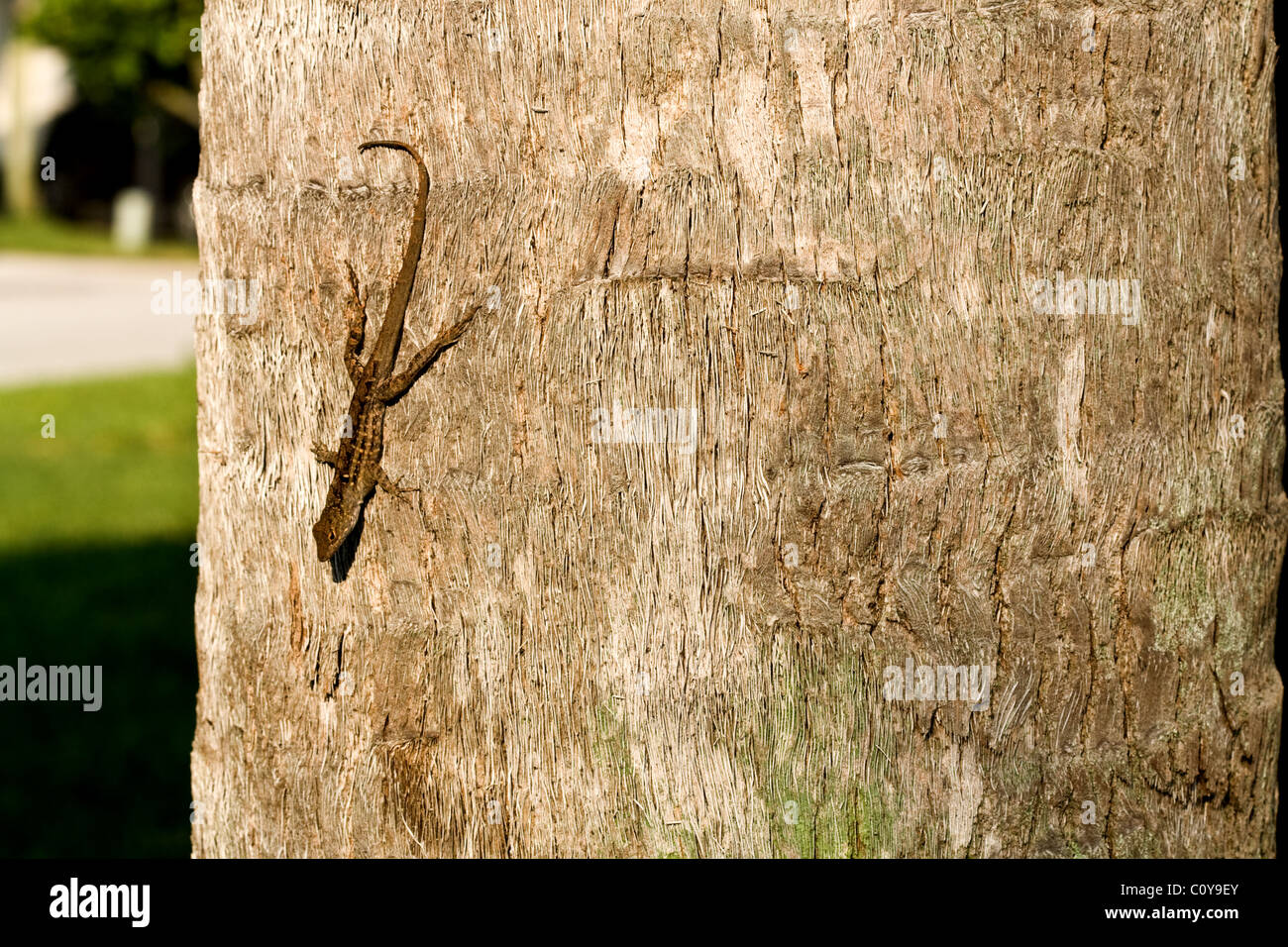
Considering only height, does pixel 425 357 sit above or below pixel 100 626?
above

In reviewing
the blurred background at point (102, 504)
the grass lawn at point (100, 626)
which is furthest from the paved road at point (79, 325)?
the grass lawn at point (100, 626)

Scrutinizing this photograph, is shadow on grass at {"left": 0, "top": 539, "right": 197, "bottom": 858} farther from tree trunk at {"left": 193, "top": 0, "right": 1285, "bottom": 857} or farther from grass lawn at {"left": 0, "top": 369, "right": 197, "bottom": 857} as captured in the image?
tree trunk at {"left": 193, "top": 0, "right": 1285, "bottom": 857}

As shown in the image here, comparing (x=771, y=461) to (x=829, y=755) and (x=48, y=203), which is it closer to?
(x=829, y=755)

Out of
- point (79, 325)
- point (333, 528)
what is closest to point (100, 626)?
point (333, 528)

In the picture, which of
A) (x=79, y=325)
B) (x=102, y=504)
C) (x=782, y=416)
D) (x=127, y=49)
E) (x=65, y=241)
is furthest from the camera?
(x=65, y=241)

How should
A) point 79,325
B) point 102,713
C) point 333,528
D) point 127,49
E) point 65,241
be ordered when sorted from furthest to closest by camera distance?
point 65,241 < point 127,49 < point 79,325 < point 102,713 < point 333,528

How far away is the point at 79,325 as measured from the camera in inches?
594

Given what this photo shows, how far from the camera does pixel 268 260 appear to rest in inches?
62.6

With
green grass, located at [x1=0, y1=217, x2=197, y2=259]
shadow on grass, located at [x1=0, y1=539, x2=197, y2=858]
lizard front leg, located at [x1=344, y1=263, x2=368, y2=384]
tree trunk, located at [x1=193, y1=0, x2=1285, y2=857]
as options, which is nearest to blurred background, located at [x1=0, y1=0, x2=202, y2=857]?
shadow on grass, located at [x1=0, y1=539, x2=197, y2=858]

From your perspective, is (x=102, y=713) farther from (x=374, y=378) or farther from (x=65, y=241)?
(x=65, y=241)

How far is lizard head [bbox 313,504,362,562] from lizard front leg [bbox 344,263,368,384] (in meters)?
0.17

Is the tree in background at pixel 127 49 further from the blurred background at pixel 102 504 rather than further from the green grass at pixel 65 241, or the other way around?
the green grass at pixel 65 241

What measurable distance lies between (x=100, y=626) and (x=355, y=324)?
14.4 ft

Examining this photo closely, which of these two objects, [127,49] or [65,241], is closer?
[127,49]
